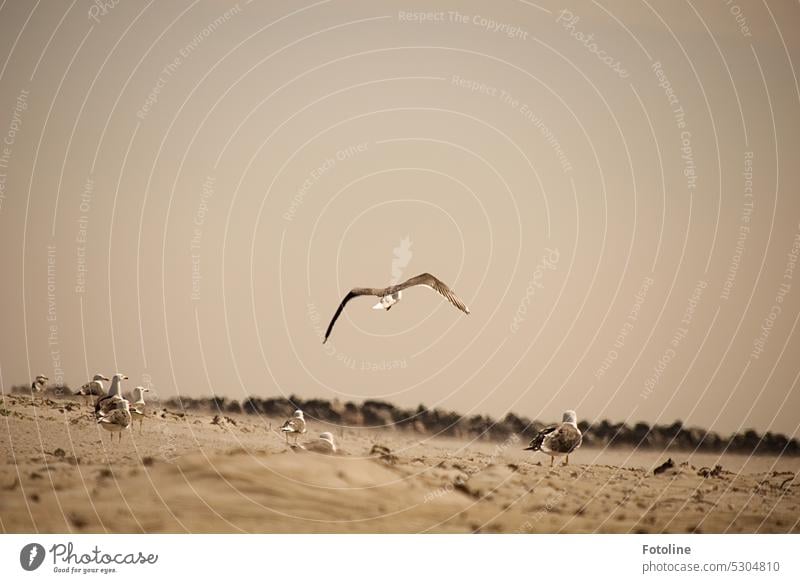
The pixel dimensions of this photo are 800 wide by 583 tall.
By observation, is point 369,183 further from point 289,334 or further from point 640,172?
point 640,172

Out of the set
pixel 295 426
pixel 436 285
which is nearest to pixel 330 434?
pixel 295 426

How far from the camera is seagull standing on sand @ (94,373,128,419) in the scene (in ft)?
35.5

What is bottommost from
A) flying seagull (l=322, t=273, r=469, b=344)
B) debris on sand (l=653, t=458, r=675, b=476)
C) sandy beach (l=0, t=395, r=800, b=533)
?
sandy beach (l=0, t=395, r=800, b=533)

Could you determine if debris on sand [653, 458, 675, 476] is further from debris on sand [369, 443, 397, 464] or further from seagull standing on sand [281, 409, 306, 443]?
seagull standing on sand [281, 409, 306, 443]

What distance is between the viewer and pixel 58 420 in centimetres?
1105

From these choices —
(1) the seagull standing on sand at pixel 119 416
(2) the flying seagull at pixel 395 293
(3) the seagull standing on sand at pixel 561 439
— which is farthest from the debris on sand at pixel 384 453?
(1) the seagull standing on sand at pixel 119 416

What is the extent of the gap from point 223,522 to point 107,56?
4.99 meters

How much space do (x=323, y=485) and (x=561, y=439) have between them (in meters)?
2.51

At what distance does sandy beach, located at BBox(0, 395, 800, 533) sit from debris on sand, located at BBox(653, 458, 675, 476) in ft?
0.22

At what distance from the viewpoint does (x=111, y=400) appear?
35.5ft

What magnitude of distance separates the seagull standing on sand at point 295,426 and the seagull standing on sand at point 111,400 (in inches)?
68.5

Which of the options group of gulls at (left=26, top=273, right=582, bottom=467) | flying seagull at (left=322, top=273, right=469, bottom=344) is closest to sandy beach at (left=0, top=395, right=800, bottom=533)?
group of gulls at (left=26, top=273, right=582, bottom=467)

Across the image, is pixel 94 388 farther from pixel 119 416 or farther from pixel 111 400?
pixel 119 416

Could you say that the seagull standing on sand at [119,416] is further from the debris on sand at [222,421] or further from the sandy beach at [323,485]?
the debris on sand at [222,421]
